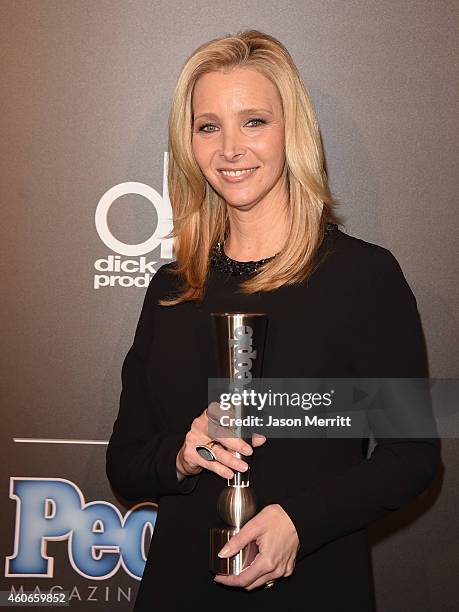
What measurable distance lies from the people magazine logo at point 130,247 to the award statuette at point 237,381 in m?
0.80

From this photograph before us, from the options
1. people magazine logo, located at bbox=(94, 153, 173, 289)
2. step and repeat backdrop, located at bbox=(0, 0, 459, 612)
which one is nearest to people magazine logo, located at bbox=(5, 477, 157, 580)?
step and repeat backdrop, located at bbox=(0, 0, 459, 612)

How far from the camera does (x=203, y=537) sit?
54.8 inches

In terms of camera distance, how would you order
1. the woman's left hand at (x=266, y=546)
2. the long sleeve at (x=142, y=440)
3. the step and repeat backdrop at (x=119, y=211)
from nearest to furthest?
the woman's left hand at (x=266, y=546) < the long sleeve at (x=142, y=440) < the step and repeat backdrop at (x=119, y=211)

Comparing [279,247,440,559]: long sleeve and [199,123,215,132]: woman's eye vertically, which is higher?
[199,123,215,132]: woman's eye

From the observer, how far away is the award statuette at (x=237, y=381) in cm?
121

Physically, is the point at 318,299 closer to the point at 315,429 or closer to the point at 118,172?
the point at 315,429

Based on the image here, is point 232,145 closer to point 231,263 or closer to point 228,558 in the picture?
point 231,263

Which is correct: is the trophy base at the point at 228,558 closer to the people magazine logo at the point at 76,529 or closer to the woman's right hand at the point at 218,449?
the woman's right hand at the point at 218,449

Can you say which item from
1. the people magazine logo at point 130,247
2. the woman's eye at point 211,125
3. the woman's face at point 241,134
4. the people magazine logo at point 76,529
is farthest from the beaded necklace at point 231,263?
the people magazine logo at point 76,529

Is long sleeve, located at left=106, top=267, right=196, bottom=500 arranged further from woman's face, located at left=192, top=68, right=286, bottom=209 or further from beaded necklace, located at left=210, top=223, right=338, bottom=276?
woman's face, located at left=192, top=68, right=286, bottom=209

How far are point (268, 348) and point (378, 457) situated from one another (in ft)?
0.83

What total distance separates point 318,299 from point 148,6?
967mm

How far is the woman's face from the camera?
1.44 m

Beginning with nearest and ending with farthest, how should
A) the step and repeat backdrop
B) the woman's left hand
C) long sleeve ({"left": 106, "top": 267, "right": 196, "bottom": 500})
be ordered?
the woman's left hand < long sleeve ({"left": 106, "top": 267, "right": 196, "bottom": 500}) < the step and repeat backdrop
